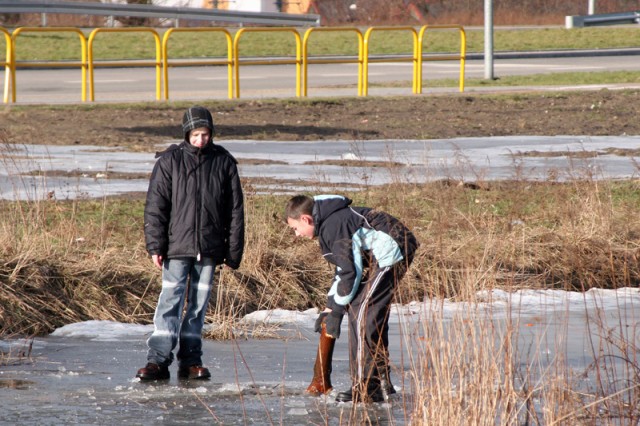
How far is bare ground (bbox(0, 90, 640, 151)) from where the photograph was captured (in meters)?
17.3

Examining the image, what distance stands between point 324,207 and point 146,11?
90.1ft

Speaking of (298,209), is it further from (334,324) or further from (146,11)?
(146,11)

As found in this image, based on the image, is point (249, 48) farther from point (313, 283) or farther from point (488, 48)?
point (313, 283)

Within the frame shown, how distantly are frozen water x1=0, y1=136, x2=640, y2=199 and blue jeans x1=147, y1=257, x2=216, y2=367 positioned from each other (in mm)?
4010

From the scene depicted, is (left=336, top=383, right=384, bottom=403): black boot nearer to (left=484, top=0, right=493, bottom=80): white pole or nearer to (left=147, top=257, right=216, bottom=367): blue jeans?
(left=147, top=257, right=216, bottom=367): blue jeans

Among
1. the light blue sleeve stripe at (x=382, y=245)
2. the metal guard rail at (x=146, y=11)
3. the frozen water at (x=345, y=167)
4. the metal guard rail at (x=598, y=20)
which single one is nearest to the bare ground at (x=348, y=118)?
the frozen water at (x=345, y=167)

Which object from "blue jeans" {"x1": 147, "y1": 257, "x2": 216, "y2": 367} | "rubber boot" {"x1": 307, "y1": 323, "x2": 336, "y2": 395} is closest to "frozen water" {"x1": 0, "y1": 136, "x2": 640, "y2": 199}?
"blue jeans" {"x1": 147, "y1": 257, "x2": 216, "y2": 367}

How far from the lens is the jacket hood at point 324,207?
6242mm

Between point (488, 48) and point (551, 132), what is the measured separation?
8.09m

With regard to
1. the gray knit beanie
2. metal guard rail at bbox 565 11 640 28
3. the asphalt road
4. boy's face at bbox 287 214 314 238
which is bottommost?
boy's face at bbox 287 214 314 238

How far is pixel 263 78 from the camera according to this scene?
27.2m

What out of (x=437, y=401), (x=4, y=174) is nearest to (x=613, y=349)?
(x=437, y=401)

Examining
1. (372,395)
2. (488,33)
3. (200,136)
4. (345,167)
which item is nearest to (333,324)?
(372,395)

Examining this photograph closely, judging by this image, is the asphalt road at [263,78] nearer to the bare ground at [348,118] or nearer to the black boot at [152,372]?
the bare ground at [348,118]
